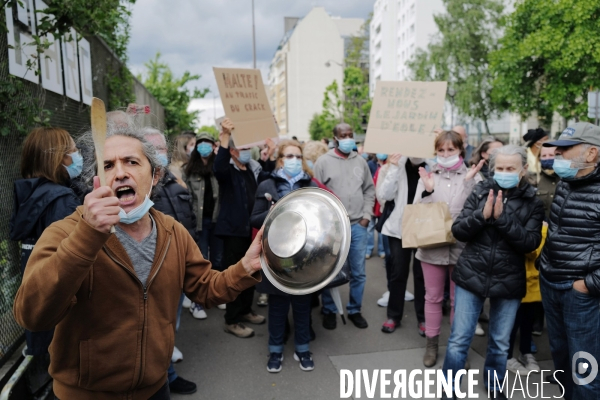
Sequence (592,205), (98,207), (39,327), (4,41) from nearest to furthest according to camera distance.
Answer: (98,207) < (39,327) < (592,205) < (4,41)

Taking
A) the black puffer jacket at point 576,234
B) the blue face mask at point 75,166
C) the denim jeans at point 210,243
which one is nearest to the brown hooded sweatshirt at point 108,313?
the blue face mask at point 75,166

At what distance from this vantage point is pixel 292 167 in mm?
4332

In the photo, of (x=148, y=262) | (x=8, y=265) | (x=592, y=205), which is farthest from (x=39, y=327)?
(x=592, y=205)

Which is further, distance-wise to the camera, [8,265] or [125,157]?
[8,265]

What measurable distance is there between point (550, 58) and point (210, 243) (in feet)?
78.6

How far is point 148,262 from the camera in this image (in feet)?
6.48

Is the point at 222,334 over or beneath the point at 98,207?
beneath

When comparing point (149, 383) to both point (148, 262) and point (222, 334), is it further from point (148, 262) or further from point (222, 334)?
point (222, 334)

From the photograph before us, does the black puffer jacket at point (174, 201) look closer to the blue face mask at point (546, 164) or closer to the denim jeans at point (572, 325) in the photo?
the denim jeans at point (572, 325)

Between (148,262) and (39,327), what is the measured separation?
1.63ft

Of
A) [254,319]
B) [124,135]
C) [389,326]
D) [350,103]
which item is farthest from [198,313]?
[350,103]

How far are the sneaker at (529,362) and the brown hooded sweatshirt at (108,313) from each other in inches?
125

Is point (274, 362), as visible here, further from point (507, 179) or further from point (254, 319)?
point (507, 179)

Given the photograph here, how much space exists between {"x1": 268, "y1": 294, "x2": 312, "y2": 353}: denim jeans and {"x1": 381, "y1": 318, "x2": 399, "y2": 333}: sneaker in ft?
3.67
